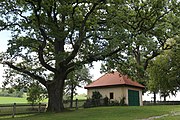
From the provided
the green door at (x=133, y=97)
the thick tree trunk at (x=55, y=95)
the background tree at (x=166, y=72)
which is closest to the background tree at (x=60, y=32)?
the thick tree trunk at (x=55, y=95)

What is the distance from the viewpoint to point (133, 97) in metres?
35.2

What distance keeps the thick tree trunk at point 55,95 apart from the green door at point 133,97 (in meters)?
Answer: 12.3

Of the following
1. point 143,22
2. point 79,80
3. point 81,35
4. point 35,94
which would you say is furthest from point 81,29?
point 79,80

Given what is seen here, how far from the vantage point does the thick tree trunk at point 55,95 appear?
24231 mm

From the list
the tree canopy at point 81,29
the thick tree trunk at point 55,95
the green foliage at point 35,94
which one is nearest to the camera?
the tree canopy at point 81,29

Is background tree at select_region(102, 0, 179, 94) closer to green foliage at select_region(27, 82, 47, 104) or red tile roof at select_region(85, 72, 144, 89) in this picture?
red tile roof at select_region(85, 72, 144, 89)

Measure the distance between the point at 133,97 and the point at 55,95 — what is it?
14.0 metres

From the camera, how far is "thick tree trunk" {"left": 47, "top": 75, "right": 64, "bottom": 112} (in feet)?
79.5

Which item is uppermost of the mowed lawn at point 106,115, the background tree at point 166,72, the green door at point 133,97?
the background tree at point 166,72

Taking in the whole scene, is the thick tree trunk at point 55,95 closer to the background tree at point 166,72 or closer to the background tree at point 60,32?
the background tree at point 60,32

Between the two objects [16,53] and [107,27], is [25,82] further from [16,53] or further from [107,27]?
[107,27]

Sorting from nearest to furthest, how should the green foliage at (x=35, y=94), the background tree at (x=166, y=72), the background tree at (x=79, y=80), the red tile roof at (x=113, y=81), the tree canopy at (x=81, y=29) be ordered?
the tree canopy at (x=81, y=29) < the green foliage at (x=35, y=94) < the red tile roof at (x=113, y=81) < the background tree at (x=79, y=80) < the background tree at (x=166, y=72)

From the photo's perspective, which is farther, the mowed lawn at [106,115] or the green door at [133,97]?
the green door at [133,97]

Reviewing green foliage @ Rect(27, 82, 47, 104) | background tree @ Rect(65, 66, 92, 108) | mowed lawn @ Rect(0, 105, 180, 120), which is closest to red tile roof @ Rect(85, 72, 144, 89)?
background tree @ Rect(65, 66, 92, 108)
